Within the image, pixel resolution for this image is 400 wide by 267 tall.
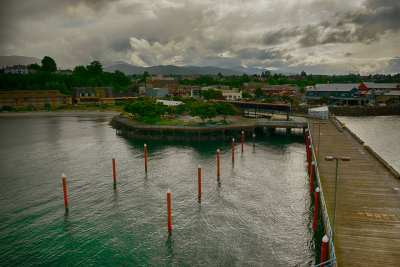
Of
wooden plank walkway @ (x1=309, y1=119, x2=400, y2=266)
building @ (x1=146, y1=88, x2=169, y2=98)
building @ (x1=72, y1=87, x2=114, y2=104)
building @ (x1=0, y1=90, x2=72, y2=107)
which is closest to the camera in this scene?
wooden plank walkway @ (x1=309, y1=119, x2=400, y2=266)

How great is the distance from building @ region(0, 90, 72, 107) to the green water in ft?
355

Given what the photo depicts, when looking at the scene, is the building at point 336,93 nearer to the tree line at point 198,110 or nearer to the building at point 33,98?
the tree line at point 198,110

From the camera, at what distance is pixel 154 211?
29062mm

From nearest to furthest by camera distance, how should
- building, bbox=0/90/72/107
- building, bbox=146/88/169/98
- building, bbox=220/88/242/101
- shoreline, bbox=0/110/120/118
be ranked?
shoreline, bbox=0/110/120/118
building, bbox=0/90/72/107
building, bbox=220/88/242/101
building, bbox=146/88/169/98

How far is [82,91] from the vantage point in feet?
515

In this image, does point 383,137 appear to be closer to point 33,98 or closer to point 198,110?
point 198,110

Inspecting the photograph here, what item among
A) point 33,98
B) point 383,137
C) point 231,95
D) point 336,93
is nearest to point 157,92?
point 231,95

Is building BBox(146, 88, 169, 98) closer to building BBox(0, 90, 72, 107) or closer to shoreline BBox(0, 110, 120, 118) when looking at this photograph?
shoreline BBox(0, 110, 120, 118)

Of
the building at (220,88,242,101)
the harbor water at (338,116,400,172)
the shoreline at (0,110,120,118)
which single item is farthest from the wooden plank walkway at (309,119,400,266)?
the building at (220,88,242,101)

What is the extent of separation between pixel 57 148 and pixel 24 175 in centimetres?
1948

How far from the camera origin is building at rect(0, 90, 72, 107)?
142 metres

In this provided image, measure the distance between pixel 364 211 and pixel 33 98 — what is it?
164 meters

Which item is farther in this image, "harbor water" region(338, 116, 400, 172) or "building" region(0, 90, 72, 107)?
"building" region(0, 90, 72, 107)

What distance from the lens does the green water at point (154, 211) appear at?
21.9m
